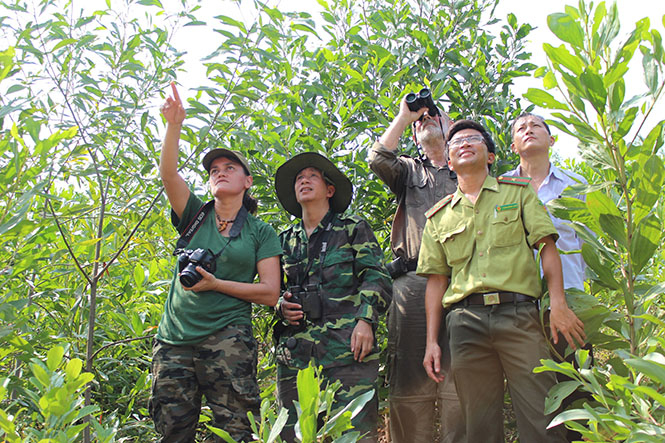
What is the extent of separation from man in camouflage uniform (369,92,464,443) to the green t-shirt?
81cm

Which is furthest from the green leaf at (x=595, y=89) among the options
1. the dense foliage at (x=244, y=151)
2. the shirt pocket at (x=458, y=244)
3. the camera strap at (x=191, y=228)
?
the camera strap at (x=191, y=228)

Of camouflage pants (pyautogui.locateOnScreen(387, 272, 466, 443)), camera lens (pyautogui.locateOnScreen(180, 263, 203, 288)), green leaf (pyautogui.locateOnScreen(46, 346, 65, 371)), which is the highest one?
camera lens (pyautogui.locateOnScreen(180, 263, 203, 288))

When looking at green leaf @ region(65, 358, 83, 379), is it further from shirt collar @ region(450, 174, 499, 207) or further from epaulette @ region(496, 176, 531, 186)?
epaulette @ region(496, 176, 531, 186)

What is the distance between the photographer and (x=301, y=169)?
125 inches

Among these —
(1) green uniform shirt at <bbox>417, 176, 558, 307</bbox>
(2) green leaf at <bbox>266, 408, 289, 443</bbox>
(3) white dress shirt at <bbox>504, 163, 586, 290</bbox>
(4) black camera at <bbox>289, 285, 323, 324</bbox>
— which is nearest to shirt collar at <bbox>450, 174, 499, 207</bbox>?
(1) green uniform shirt at <bbox>417, 176, 558, 307</bbox>

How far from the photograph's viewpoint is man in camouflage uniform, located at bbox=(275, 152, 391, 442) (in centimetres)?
274

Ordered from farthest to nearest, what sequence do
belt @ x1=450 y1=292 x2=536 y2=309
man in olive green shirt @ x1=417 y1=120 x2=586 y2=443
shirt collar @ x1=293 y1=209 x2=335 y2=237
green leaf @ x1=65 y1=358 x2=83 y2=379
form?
shirt collar @ x1=293 y1=209 x2=335 y2=237, belt @ x1=450 y1=292 x2=536 y2=309, man in olive green shirt @ x1=417 y1=120 x2=586 y2=443, green leaf @ x1=65 y1=358 x2=83 y2=379

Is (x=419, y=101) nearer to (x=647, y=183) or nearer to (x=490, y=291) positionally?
(x=490, y=291)

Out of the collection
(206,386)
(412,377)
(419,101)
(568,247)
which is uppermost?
(419,101)

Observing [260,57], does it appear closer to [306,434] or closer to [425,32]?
[425,32]

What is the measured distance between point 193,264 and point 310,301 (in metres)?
0.68

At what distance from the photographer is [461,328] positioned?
7.91 feet

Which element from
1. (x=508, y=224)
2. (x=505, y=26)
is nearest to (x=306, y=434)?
(x=508, y=224)

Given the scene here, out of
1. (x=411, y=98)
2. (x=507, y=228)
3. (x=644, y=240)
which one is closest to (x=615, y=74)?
(x=644, y=240)
